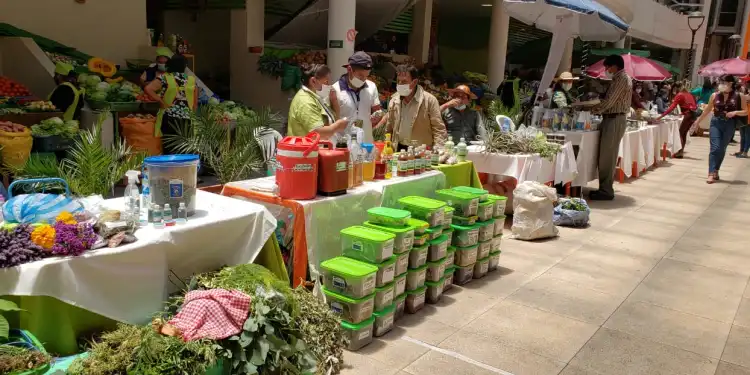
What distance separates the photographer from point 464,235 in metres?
4.95

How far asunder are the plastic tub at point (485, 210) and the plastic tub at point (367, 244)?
1386mm

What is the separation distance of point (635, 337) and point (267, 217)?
281cm

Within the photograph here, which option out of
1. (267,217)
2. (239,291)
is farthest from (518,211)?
(239,291)

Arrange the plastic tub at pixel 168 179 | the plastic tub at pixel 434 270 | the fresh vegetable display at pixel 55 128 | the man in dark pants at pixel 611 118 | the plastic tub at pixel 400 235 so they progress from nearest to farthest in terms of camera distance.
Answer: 1. the plastic tub at pixel 168 179
2. the plastic tub at pixel 400 235
3. the plastic tub at pixel 434 270
4. the fresh vegetable display at pixel 55 128
5. the man in dark pants at pixel 611 118

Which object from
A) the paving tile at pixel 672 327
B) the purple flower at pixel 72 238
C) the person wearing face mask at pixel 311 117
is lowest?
the paving tile at pixel 672 327

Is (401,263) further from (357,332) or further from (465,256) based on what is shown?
(465,256)

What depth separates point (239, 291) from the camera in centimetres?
289

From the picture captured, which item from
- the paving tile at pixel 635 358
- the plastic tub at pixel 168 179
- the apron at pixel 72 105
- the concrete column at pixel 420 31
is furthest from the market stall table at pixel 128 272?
the concrete column at pixel 420 31

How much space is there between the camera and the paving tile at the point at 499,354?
3.70 m

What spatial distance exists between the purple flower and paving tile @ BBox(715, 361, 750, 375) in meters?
3.83

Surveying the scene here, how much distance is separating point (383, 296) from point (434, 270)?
769 millimetres

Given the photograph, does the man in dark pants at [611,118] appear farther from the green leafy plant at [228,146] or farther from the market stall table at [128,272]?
the market stall table at [128,272]

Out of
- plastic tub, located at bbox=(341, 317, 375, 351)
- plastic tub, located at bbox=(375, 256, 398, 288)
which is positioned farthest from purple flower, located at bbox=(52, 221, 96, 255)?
plastic tub, located at bbox=(375, 256, 398, 288)

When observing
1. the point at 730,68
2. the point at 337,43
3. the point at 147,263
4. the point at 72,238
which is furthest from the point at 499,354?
the point at 730,68
